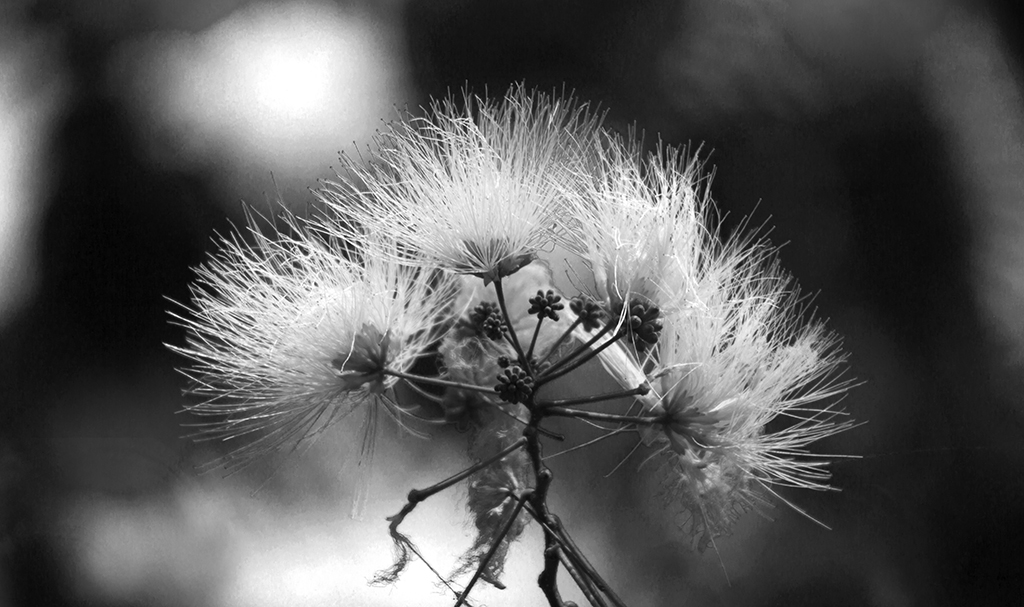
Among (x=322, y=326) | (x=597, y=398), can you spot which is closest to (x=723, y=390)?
(x=597, y=398)

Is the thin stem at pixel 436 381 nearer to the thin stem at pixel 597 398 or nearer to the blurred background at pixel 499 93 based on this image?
the thin stem at pixel 597 398

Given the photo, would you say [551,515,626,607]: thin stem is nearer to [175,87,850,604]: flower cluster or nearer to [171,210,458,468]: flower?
[175,87,850,604]: flower cluster

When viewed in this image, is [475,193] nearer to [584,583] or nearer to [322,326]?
[322,326]

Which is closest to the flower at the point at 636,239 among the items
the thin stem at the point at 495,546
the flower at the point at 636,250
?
the flower at the point at 636,250

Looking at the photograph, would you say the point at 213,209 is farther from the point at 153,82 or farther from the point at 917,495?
the point at 917,495

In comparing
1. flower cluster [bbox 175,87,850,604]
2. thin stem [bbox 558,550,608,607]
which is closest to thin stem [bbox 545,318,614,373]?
flower cluster [bbox 175,87,850,604]

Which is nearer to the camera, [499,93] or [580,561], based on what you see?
[580,561]
